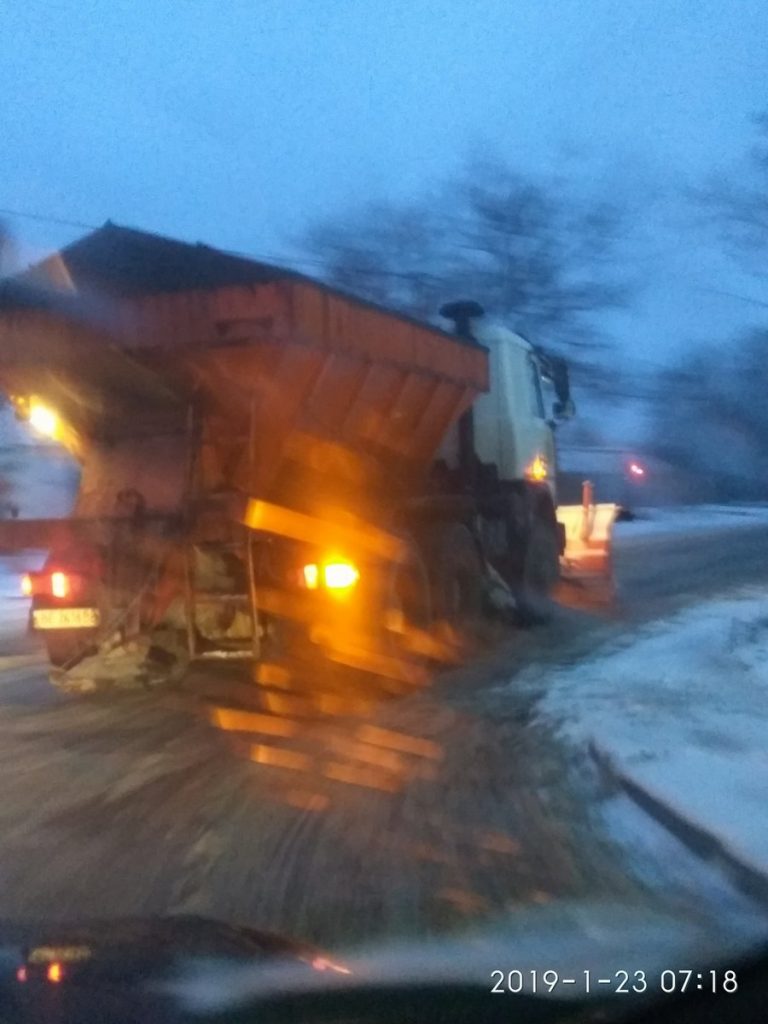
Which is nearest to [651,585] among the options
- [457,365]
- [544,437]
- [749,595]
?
[749,595]

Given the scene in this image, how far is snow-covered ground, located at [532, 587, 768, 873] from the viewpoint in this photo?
688cm

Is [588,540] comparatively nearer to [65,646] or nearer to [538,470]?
[538,470]

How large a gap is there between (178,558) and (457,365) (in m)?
3.82

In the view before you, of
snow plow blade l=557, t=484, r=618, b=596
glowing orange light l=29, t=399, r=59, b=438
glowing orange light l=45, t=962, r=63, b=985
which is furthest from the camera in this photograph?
snow plow blade l=557, t=484, r=618, b=596

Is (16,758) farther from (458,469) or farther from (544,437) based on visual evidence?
(544,437)

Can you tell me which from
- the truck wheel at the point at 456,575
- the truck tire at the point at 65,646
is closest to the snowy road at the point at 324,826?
the truck tire at the point at 65,646

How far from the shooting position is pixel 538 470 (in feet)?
55.3

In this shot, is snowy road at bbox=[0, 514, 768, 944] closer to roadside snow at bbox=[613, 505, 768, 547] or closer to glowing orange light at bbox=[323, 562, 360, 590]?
glowing orange light at bbox=[323, 562, 360, 590]

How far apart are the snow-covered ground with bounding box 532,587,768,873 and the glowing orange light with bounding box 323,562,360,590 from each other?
1.74 meters

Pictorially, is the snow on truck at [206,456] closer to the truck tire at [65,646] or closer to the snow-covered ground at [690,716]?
the truck tire at [65,646]

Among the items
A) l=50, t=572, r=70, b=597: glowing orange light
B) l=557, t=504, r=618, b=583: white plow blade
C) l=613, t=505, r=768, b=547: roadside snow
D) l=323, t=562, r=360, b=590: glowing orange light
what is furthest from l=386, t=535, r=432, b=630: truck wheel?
l=613, t=505, r=768, b=547: roadside snow

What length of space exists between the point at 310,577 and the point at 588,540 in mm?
8721

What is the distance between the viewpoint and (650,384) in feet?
151

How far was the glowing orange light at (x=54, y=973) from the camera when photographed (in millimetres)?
3982
